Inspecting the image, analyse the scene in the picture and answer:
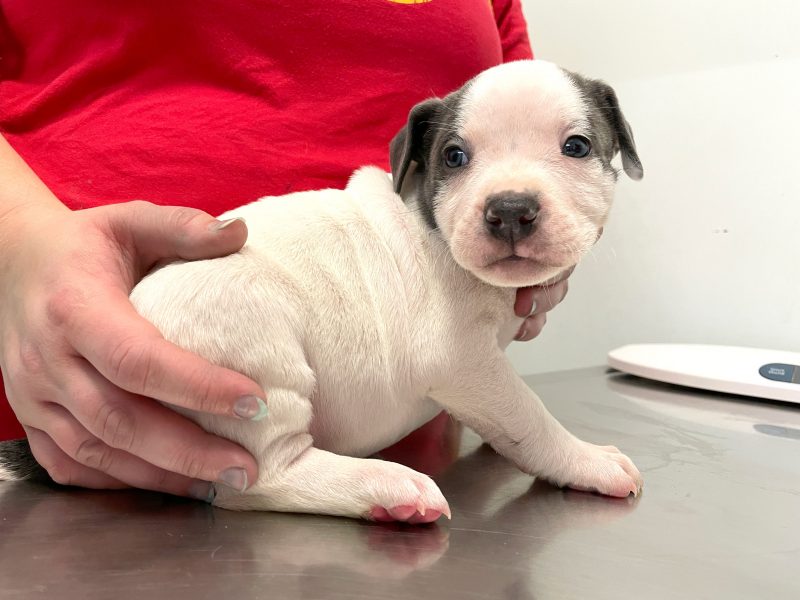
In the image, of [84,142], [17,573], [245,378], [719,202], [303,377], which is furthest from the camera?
[719,202]

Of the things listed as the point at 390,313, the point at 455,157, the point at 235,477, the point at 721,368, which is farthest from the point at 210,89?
the point at 721,368

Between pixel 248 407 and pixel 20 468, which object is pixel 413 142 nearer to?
pixel 248 407

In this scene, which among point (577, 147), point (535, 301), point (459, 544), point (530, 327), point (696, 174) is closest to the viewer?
point (459, 544)

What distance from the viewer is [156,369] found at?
3.67ft

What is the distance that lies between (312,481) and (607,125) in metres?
0.98

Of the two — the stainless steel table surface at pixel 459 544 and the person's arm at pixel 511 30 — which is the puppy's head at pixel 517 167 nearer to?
the stainless steel table surface at pixel 459 544

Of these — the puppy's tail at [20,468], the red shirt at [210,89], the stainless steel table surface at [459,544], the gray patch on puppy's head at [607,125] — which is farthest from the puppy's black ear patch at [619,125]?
the puppy's tail at [20,468]

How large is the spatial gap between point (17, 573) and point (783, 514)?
4.14 ft

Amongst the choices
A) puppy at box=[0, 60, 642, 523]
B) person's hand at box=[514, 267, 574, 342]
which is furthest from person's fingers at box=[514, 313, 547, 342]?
puppy at box=[0, 60, 642, 523]

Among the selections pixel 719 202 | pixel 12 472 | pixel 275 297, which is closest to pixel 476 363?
pixel 275 297

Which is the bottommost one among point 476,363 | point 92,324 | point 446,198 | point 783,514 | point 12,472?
point 12,472

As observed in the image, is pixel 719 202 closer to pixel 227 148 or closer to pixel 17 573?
pixel 227 148

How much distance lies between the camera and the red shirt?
1.67 meters

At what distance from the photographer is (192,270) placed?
4.11 feet
